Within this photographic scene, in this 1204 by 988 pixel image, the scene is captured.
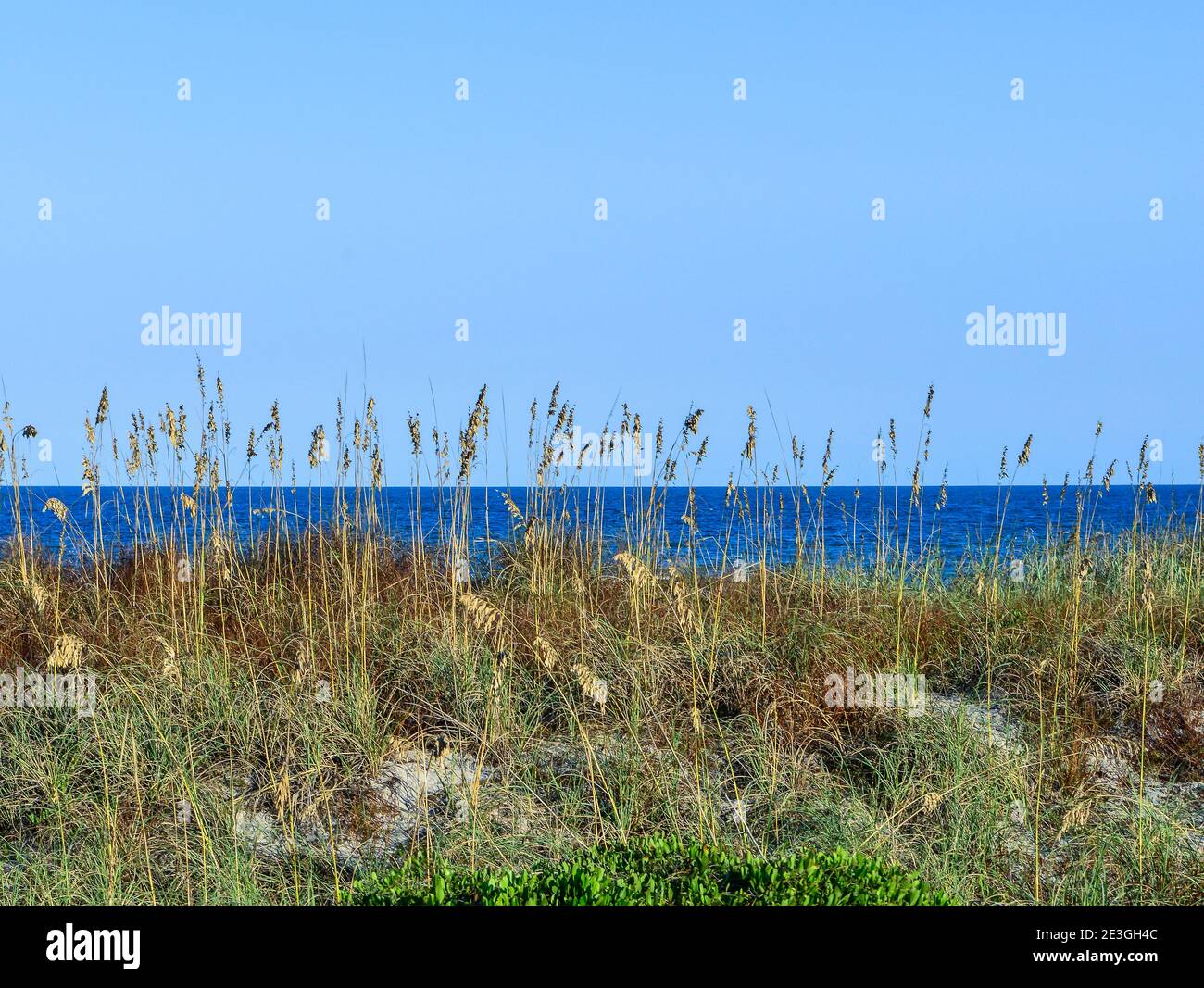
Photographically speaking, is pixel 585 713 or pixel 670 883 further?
pixel 585 713

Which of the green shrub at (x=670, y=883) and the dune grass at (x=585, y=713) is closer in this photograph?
the green shrub at (x=670, y=883)

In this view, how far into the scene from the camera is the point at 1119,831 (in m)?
4.43

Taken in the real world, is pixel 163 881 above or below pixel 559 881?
below

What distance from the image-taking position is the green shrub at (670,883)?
2.82 metres

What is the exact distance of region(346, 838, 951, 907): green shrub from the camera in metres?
2.82

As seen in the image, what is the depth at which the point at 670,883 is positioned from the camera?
3006 mm

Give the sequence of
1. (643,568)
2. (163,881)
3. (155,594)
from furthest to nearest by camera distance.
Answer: (155,594) → (163,881) → (643,568)

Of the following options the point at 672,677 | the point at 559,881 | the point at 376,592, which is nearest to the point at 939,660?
the point at 672,677

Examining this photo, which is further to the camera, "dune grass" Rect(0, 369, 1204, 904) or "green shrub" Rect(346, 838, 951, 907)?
"dune grass" Rect(0, 369, 1204, 904)
